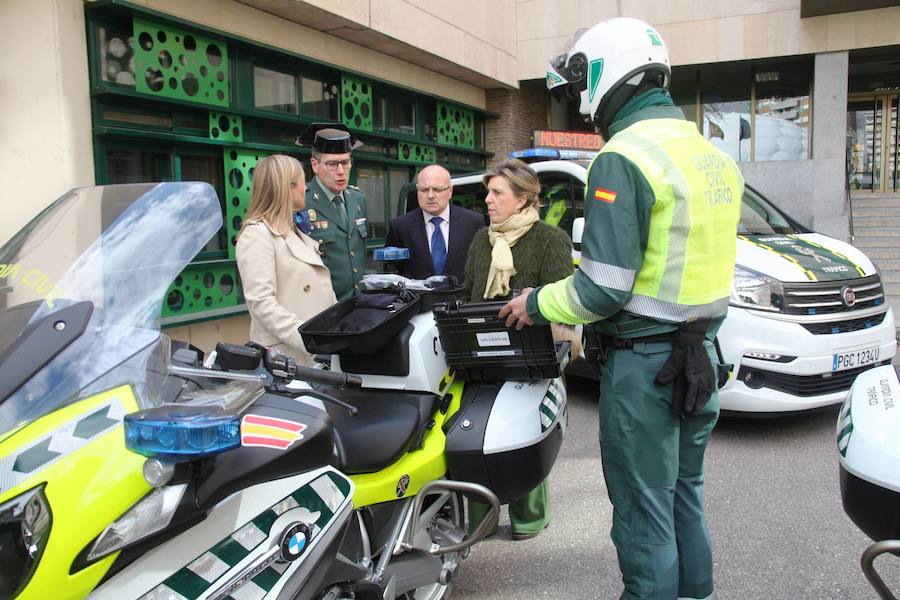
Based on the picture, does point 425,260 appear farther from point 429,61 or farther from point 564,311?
point 429,61

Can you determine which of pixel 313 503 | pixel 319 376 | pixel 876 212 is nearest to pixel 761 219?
pixel 319 376

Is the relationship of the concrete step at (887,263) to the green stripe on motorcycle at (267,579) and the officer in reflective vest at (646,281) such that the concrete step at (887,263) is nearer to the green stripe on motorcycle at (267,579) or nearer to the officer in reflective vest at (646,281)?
the officer in reflective vest at (646,281)

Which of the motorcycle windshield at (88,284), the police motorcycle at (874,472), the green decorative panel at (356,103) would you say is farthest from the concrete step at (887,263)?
the motorcycle windshield at (88,284)

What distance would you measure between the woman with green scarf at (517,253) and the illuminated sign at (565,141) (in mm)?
5516

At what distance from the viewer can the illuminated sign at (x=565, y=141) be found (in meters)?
9.29

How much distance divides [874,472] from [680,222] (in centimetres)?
90

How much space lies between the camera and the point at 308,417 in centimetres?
182

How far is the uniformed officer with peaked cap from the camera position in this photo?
14.0 feet

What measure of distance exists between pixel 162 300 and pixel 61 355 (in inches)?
12.4

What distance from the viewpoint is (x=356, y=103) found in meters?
10.9

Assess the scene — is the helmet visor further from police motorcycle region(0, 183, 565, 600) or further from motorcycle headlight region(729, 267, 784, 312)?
motorcycle headlight region(729, 267, 784, 312)

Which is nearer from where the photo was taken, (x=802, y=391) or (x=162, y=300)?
(x=162, y=300)

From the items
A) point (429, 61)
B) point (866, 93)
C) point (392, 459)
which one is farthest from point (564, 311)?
point (866, 93)

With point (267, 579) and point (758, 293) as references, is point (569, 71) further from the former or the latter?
point (758, 293)
